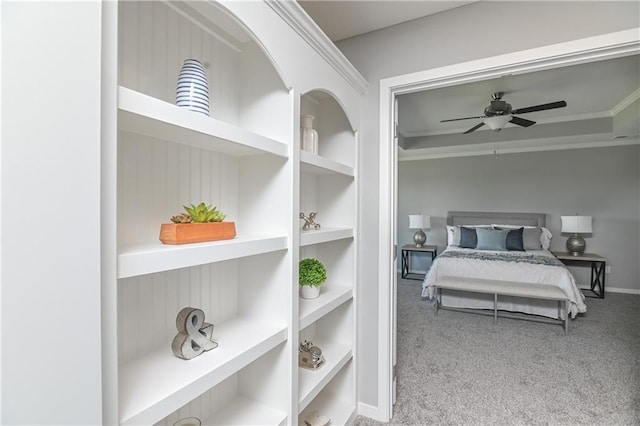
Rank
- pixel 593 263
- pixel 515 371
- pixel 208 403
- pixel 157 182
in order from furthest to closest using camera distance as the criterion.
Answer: pixel 593 263
pixel 515 371
pixel 208 403
pixel 157 182

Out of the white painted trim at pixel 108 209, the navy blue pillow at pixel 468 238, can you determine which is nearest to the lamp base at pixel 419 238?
the navy blue pillow at pixel 468 238

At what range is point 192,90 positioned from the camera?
3.16 ft

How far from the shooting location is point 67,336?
1.89 ft

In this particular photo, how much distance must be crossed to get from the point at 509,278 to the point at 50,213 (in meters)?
4.38

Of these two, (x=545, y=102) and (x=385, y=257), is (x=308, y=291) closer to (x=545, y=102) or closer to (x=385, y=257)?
(x=385, y=257)

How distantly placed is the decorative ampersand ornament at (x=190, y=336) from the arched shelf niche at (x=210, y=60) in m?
0.73

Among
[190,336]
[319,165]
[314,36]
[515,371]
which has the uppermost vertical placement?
[314,36]

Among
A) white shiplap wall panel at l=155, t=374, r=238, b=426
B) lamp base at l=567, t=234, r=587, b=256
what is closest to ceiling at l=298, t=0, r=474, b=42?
white shiplap wall panel at l=155, t=374, r=238, b=426

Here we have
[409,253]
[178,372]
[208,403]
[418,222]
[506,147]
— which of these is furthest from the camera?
[409,253]

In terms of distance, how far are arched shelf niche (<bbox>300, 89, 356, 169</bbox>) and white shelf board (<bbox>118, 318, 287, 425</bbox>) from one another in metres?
1.12

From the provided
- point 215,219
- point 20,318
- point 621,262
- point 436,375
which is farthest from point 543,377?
point 621,262

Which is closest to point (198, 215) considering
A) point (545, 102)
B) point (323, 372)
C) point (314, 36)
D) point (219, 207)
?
point (219, 207)

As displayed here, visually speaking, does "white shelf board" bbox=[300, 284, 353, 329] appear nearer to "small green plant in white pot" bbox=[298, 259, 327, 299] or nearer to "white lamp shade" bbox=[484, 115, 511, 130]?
"small green plant in white pot" bbox=[298, 259, 327, 299]

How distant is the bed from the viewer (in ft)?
12.0
